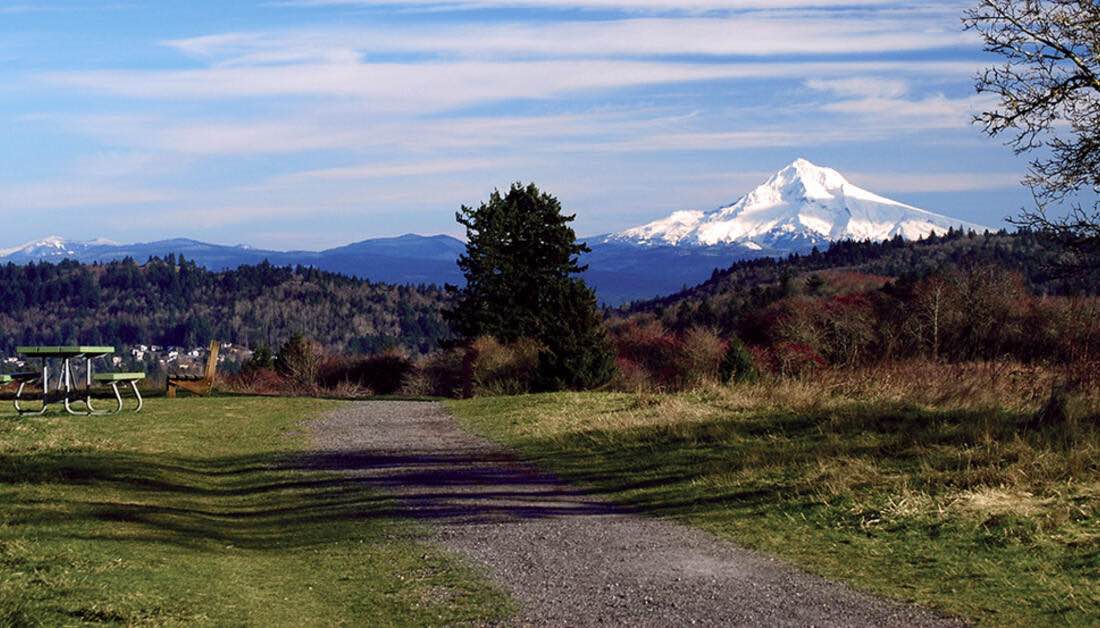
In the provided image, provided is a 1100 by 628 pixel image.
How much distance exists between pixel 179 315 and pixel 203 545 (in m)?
186

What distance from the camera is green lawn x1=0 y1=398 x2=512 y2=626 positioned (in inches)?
310

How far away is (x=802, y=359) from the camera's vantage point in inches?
1641

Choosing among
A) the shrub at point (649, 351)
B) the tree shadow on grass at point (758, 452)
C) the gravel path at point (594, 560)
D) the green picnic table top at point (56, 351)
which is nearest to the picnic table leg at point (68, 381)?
the green picnic table top at point (56, 351)

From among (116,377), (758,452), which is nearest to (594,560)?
(758,452)

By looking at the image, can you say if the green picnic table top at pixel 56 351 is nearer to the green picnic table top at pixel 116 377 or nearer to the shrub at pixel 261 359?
the green picnic table top at pixel 116 377

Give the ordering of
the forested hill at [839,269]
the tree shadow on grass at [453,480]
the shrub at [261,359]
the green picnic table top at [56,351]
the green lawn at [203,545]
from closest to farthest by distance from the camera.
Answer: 1. the green lawn at [203,545]
2. the tree shadow on grass at [453,480]
3. the green picnic table top at [56,351]
4. the shrub at [261,359]
5. the forested hill at [839,269]

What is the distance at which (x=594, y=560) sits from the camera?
9.70 meters

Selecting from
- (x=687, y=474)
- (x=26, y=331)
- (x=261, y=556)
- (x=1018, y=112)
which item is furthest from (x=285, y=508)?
(x=26, y=331)

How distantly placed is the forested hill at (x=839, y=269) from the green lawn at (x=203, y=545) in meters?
54.9

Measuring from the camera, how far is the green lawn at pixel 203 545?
787 cm

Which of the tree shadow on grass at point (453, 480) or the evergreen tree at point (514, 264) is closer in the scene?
the tree shadow on grass at point (453, 480)

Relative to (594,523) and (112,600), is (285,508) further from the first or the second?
(112,600)

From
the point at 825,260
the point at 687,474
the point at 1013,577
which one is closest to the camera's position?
the point at 1013,577

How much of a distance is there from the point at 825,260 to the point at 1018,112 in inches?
5919
